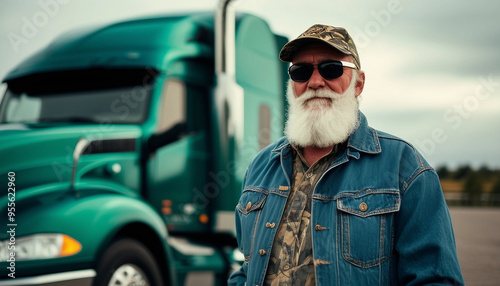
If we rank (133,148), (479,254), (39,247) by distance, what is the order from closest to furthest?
(39,247) → (133,148) → (479,254)

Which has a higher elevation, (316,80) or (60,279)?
(316,80)

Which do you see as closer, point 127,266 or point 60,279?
point 60,279

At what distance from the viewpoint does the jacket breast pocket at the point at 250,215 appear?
235 cm

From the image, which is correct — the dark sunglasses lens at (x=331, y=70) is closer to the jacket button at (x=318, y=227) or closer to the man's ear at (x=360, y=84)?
the man's ear at (x=360, y=84)

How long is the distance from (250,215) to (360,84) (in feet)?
2.50

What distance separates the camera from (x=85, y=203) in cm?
461

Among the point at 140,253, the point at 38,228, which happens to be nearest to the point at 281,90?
the point at 140,253

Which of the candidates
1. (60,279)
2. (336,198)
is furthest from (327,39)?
(60,279)

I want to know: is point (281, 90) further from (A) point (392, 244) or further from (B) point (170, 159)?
(A) point (392, 244)

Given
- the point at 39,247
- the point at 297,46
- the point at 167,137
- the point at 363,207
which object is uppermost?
the point at 297,46

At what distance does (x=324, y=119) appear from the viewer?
235 centimetres

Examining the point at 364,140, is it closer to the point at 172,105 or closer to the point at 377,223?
the point at 377,223

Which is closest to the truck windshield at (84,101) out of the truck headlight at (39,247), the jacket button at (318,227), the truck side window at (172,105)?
the truck side window at (172,105)

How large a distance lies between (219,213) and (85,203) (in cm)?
191
